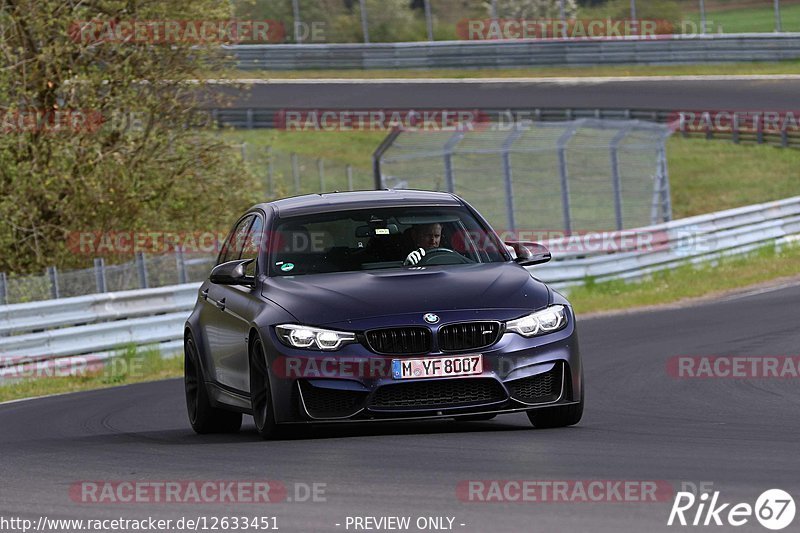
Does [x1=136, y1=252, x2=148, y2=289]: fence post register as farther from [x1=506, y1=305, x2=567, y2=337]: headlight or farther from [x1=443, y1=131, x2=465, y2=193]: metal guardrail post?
[x1=506, y1=305, x2=567, y2=337]: headlight

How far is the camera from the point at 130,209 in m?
24.1

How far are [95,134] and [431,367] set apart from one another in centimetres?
1530

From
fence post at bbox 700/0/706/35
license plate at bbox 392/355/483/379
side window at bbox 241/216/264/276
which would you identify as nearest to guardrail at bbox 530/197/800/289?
side window at bbox 241/216/264/276

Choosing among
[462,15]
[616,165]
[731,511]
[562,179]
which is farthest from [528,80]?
[731,511]

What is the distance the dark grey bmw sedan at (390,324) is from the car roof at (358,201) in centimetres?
2

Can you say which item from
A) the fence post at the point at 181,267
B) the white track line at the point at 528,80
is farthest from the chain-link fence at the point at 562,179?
the fence post at the point at 181,267

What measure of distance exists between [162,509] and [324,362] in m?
2.10

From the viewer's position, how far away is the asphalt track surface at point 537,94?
45344 millimetres

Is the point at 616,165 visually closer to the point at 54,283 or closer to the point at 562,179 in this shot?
the point at 562,179

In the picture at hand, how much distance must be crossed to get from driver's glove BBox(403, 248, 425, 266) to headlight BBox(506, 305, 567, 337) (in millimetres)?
1017

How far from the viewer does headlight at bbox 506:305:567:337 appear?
9.00m

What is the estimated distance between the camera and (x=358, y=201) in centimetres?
1031

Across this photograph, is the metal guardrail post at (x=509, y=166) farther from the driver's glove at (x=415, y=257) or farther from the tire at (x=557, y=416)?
the tire at (x=557, y=416)

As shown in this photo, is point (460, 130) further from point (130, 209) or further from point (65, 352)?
point (65, 352)
